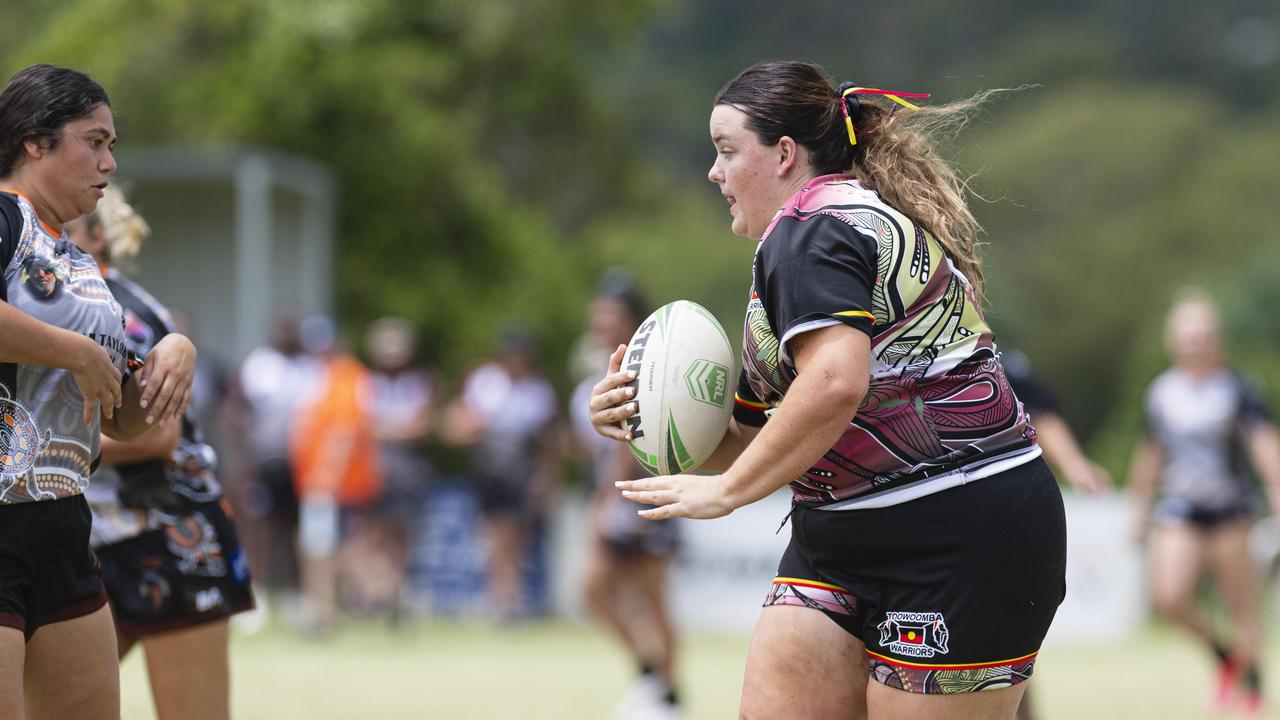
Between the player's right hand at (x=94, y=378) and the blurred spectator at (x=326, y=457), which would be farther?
the blurred spectator at (x=326, y=457)

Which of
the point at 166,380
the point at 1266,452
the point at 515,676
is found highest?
the point at 166,380

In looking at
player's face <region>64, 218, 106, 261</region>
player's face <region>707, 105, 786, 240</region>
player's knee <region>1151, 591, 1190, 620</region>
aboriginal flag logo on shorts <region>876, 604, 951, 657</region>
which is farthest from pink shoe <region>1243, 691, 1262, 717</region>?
player's face <region>64, 218, 106, 261</region>

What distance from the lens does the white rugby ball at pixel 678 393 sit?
4.04 metres

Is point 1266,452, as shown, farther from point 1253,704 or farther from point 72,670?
point 72,670

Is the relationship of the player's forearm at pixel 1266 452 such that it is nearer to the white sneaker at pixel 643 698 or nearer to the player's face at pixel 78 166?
the white sneaker at pixel 643 698

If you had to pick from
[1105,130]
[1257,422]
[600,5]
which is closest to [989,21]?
[1105,130]

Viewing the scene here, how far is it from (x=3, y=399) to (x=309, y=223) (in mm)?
13968

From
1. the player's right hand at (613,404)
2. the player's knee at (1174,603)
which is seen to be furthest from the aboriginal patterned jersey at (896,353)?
the player's knee at (1174,603)

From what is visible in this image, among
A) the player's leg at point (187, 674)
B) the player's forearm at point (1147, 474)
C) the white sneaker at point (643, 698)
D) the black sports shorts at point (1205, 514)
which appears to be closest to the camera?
the player's leg at point (187, 674)

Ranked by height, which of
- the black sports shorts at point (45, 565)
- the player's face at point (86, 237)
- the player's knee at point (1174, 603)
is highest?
the player's face at point (86, 237)

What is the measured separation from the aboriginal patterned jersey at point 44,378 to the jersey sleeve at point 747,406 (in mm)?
1525

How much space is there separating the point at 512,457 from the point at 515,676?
3930mm

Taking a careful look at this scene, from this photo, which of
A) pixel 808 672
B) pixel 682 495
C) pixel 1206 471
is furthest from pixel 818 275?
pixel 1206 471

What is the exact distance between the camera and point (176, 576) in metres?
4.77
